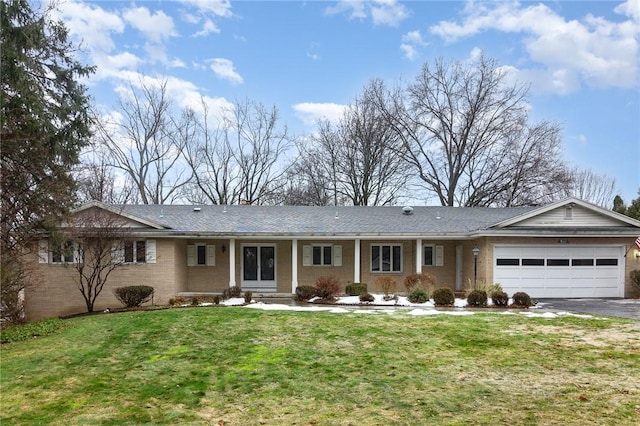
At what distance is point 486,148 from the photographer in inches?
1308

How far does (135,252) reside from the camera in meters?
16.8

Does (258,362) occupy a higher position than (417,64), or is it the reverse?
(417,64)

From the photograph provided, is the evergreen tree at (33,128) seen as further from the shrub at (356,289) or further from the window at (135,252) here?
the shrub at (356,289)

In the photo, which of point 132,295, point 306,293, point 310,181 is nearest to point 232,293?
point 306,293

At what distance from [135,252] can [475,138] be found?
26.6 meters

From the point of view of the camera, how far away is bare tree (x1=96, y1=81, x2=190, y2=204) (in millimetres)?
32562

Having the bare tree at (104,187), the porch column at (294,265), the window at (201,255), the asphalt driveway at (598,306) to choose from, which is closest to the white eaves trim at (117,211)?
the window at (201,255)

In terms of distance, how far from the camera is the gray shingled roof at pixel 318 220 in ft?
59.0

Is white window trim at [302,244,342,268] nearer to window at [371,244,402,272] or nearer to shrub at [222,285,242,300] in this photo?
window at [371,244,402,272]

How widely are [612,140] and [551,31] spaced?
395 inches

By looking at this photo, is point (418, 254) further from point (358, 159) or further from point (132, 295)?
point (358, 159)

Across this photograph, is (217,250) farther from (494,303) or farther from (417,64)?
(417,64)

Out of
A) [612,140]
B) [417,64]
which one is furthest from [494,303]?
[417,64]

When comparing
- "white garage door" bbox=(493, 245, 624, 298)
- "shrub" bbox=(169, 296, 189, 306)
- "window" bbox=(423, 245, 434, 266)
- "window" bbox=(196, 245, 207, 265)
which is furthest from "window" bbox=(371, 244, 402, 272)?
"shrub" bbox=(169, 296, 189, 306)
